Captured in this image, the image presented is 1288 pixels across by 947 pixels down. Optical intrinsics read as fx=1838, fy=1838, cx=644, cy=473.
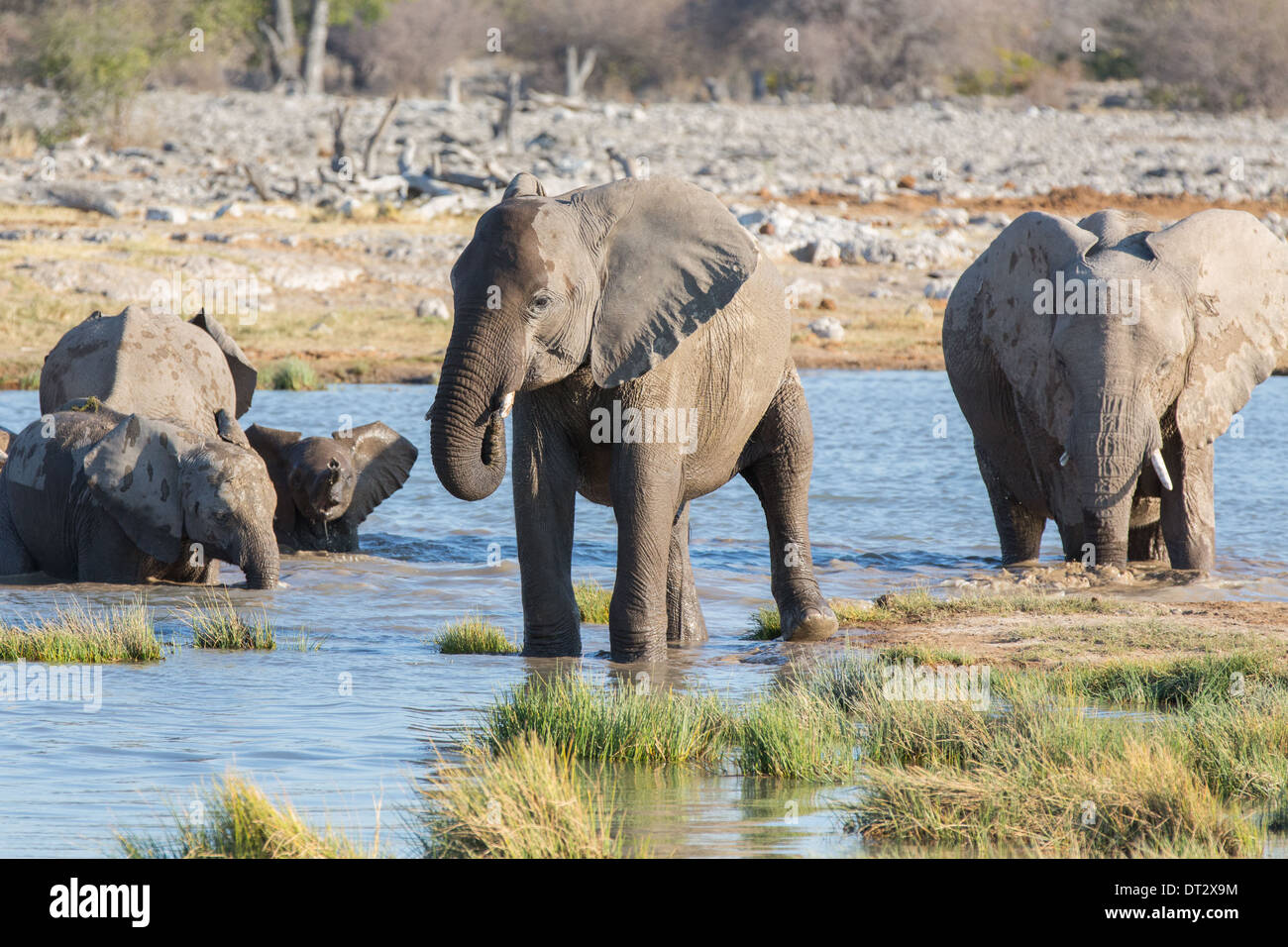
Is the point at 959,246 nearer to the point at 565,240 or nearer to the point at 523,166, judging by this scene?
the point at 523,166

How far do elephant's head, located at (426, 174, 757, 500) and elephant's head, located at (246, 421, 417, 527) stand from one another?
16.8 ft

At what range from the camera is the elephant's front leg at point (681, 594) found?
9133 millimetres

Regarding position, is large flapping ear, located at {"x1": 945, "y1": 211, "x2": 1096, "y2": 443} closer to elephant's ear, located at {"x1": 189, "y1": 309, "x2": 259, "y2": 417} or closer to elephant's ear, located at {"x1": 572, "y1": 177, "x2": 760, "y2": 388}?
elephant's ear, located at {"x1": 572, "y1": 177, "x2": 760, "y2": 388}

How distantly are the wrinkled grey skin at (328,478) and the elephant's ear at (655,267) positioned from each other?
17.0 feet

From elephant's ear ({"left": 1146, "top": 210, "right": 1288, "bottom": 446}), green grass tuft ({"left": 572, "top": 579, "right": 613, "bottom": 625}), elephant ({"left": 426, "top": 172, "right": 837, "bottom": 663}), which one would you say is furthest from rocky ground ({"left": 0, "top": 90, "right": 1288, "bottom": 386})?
elephant ({"left": 426, "top": 172, "right": 837, "bottom": 663})

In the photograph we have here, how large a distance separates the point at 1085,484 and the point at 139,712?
5.68 meters

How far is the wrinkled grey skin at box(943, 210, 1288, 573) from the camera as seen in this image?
10.7 metres

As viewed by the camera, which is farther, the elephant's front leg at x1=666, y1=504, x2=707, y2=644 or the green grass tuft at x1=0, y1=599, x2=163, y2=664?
the elephant's front leg at x1=666, y1=504, x2=707, y2=644

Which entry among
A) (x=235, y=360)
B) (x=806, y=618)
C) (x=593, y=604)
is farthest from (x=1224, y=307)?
(x=235, y=360)

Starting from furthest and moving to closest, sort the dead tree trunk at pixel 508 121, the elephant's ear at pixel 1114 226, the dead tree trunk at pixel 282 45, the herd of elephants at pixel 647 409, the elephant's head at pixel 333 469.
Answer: the dead tree trunk at pixel 282 45, the dead tree trunk at pixel 508 121, the elephant's head at pixel 333 469, the elephant's ear at pixel 1114 226, the herd of elephants at pixel 647 409

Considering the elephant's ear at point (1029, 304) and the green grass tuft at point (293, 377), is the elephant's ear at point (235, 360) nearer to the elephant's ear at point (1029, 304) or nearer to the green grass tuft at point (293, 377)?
the elephant's ear at point (1029, 304)

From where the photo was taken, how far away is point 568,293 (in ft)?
24.8

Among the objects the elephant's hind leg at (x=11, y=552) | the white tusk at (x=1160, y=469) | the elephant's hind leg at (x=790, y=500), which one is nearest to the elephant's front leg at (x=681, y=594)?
the elephant's hind leg at (x=790, y=500)
